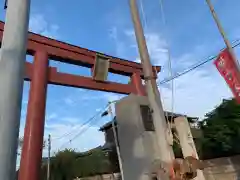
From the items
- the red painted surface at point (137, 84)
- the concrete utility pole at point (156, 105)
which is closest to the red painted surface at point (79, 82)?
the red painted surface at point (137, 84)

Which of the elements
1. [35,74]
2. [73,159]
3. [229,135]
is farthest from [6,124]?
[73,159]

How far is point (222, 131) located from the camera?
38.1 feet

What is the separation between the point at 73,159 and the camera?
1923cm

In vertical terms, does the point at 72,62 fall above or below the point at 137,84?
above

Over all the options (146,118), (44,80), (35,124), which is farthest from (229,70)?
(35,124)

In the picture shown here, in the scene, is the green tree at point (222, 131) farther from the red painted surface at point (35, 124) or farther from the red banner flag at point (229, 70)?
the red painted surface at point (35, 124)

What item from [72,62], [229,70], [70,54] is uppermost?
[70,54]

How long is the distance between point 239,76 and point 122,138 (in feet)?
12.0

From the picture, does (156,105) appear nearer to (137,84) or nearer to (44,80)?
(44,80)

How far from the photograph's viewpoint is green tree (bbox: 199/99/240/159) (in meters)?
11.3

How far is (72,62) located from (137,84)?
2.15 meters

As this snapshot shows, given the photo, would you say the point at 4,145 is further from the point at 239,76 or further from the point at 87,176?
the point at 87,176

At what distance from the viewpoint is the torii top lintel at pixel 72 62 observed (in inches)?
279

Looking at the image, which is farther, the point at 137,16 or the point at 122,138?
the point at 122,138
